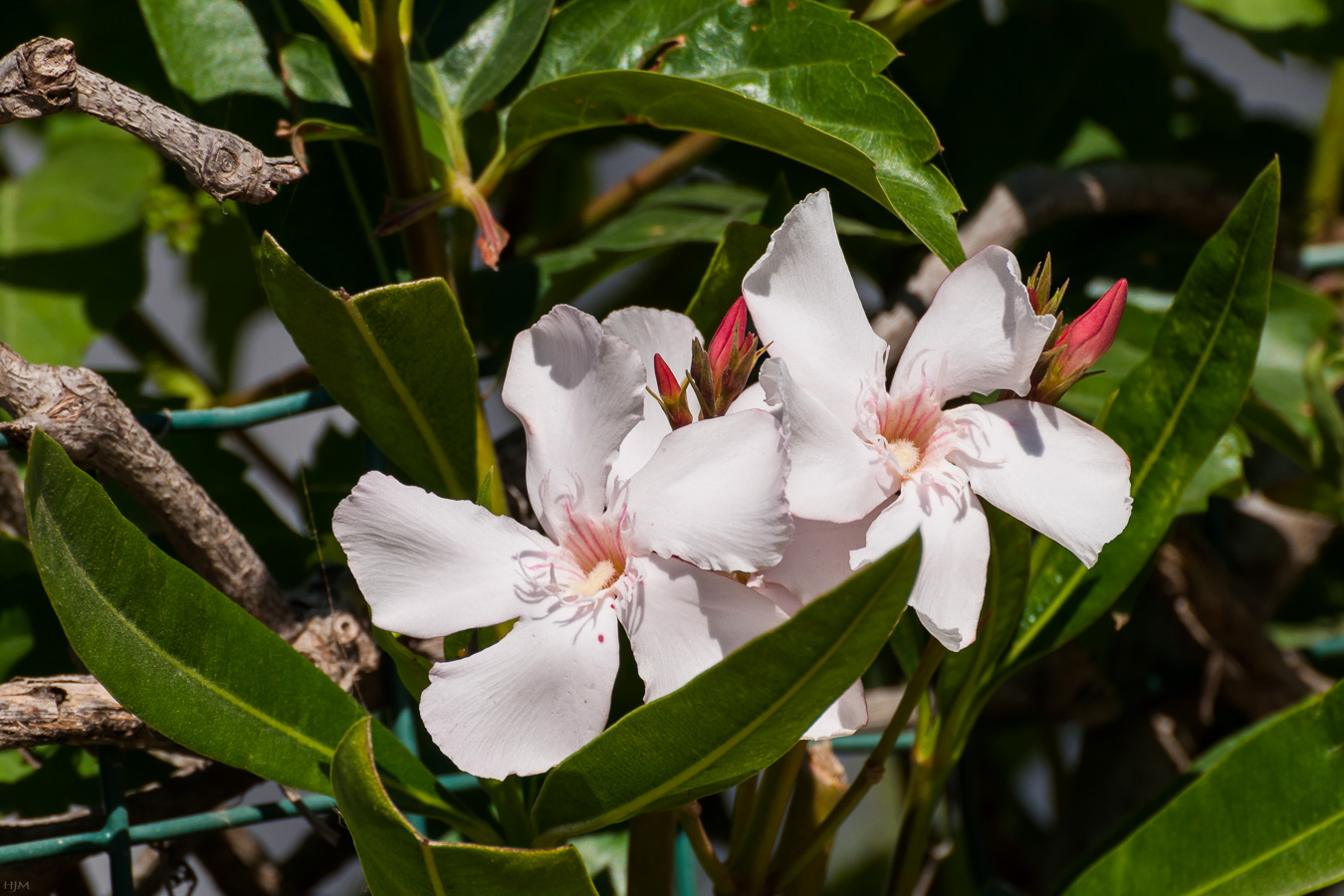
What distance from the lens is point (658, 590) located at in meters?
0.53

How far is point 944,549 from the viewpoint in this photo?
0.54m

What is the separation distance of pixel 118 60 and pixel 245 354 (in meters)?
0.58

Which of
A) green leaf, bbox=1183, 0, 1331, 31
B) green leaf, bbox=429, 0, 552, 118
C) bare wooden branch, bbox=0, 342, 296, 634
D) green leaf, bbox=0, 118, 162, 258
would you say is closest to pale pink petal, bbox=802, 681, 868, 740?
bare wooden branch, bbox=0, 342, 296, 634

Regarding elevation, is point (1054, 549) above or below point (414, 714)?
above

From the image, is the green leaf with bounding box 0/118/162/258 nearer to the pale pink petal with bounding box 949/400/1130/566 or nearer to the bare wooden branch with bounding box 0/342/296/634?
the bare wooden branch with bounding box 0/342/296/634

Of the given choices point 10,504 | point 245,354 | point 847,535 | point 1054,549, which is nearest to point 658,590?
point 847,535

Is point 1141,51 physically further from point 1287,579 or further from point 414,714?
point 414,714

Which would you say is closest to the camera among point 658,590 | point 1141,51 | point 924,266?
point 658,590

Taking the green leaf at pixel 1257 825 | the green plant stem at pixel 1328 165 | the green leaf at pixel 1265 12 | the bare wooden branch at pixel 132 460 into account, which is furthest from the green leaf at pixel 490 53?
the green plant stem at pixel 1328 165

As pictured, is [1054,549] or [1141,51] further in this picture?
[1141,51]

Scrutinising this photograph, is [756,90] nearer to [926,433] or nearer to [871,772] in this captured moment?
[926,433]

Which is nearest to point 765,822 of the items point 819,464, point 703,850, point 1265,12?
point 703,850

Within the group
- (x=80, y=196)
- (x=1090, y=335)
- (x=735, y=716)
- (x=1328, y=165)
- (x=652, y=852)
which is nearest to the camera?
(x=735, y=716)

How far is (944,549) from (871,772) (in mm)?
180
